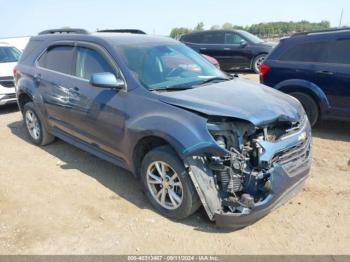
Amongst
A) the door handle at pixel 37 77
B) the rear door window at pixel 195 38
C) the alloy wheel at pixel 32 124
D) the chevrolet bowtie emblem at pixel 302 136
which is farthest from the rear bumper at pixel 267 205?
the rear door window at pixel 195 38

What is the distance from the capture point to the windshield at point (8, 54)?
9.65 m

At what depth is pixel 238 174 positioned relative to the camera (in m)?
3.21

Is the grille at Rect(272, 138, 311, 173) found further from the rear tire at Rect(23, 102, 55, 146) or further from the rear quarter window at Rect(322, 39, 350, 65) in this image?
the rear tire at Rect(23, 102, 55, 146)

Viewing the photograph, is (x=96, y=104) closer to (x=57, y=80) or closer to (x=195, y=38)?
(x=57, y=80)

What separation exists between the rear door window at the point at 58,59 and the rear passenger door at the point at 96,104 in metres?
0.21

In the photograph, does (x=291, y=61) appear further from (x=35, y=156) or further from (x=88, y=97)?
(x=35, y=156)

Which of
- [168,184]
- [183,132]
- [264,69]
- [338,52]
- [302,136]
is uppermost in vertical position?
[338,52]

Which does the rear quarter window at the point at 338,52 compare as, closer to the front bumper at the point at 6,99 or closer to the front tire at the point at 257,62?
the front bumper at the point at 6,99

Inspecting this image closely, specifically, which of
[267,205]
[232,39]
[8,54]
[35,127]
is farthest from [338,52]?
[8,54]

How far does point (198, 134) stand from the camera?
3.23 m

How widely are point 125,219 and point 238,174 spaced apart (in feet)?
4.37

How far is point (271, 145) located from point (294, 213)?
955 millimetres

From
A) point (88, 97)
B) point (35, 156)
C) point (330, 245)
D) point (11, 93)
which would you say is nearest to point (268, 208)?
point (330, 245)

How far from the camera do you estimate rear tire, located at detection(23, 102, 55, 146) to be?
578 cm
